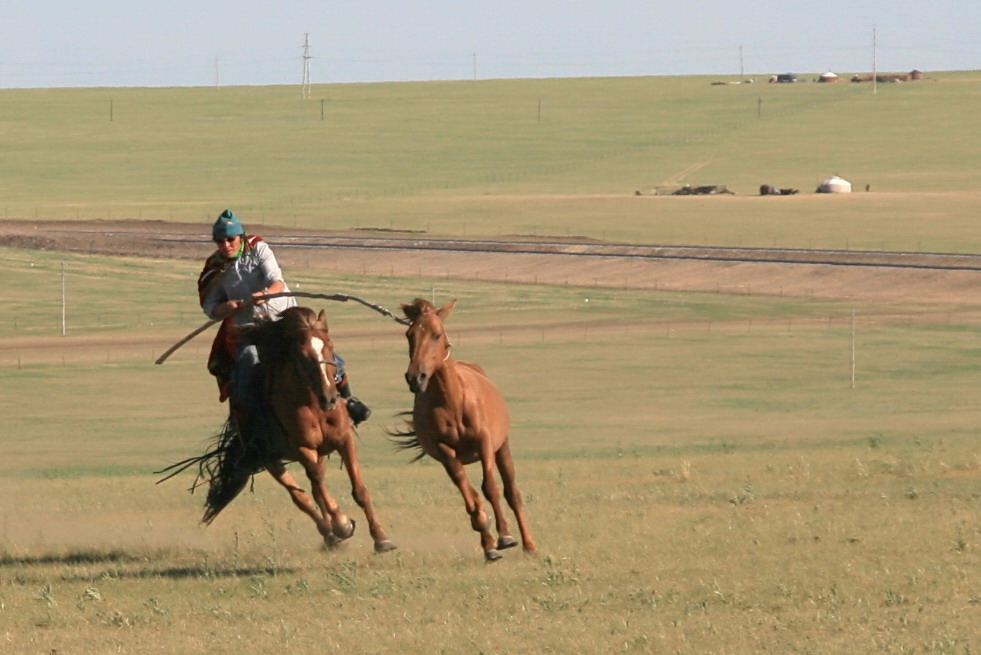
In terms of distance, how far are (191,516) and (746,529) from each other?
6.00 m

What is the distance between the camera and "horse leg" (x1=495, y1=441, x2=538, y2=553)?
43.9ft

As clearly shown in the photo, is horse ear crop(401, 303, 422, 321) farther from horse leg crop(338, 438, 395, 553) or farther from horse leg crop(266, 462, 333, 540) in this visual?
horse leg crop(266, 462, 333, 540)

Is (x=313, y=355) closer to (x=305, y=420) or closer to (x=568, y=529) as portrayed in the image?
(x=305, y=420)

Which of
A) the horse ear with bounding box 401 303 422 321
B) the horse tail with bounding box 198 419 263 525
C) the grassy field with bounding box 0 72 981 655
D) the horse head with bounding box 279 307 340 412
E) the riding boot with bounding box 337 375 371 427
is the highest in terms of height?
the horse ear with bounding box 401 303 422 321

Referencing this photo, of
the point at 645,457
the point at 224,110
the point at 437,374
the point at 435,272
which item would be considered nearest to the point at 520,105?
the point at 224,110

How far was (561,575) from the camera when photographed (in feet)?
39.0

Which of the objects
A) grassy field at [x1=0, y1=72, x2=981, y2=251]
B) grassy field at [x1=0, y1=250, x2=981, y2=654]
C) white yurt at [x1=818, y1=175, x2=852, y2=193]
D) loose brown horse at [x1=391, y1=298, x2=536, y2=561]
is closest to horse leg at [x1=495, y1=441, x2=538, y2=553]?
loose brown horse at [x1=391, y1=298, x2=536, y2=561]

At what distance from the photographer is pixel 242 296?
14.3 metres

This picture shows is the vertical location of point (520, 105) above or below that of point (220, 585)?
above

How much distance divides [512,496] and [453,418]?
1007 millimetres

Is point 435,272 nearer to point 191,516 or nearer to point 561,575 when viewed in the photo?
point 191,516

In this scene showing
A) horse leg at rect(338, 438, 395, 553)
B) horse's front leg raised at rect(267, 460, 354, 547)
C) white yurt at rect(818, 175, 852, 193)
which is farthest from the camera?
white yurt at rect(818, 175, 852, 193)

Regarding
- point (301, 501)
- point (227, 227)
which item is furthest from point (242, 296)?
point (301, 501)

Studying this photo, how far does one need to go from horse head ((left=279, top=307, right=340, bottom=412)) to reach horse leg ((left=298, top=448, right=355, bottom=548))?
0.43 m
